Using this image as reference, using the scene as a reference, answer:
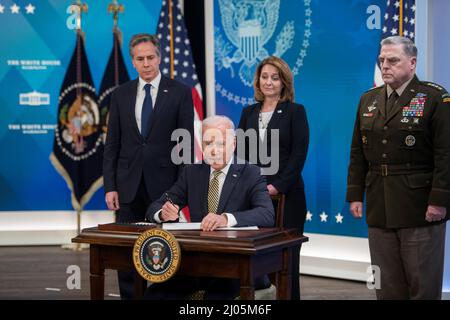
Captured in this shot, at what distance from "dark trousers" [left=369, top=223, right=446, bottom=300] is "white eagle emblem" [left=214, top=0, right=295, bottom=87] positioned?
3.16m

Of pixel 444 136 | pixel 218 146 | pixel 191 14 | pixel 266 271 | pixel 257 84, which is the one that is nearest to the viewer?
pixel 266 271

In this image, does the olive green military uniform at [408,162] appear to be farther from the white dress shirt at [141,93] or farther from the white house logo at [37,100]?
the white house logo at [37,100]

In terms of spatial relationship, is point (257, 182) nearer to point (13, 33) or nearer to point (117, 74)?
point (117, 74)

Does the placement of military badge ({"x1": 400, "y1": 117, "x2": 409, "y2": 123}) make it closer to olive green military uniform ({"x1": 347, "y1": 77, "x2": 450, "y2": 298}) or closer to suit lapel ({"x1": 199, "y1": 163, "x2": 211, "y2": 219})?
olive green military uniform ({"x1": 347, "y1": 77, "x2": 450, "y2": 298})

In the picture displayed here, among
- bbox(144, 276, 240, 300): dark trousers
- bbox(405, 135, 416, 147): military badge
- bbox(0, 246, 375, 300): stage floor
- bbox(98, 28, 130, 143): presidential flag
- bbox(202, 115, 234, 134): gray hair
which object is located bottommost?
bbox(0, 246, 375, 300): stage floor

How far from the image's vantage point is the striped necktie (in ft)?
12.1

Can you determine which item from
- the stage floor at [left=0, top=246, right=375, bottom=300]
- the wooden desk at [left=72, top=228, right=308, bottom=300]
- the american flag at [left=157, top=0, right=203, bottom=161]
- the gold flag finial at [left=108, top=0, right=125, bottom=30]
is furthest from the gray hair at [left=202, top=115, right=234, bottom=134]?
the gold flag finial at [left=108, top=0, right=125, bottom=30]

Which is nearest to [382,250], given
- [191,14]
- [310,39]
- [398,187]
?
[398,187]

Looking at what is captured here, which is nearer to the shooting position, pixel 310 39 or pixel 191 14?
pixel 310 39

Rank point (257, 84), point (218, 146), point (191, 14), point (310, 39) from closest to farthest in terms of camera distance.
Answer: point (218, 146)
point (257, 84)
point (310, 39)
point (191, 14)

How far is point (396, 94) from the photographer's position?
4.17m

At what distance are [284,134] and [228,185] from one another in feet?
3.72

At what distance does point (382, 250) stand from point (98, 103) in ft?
17.5

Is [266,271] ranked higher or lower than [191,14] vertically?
lower
